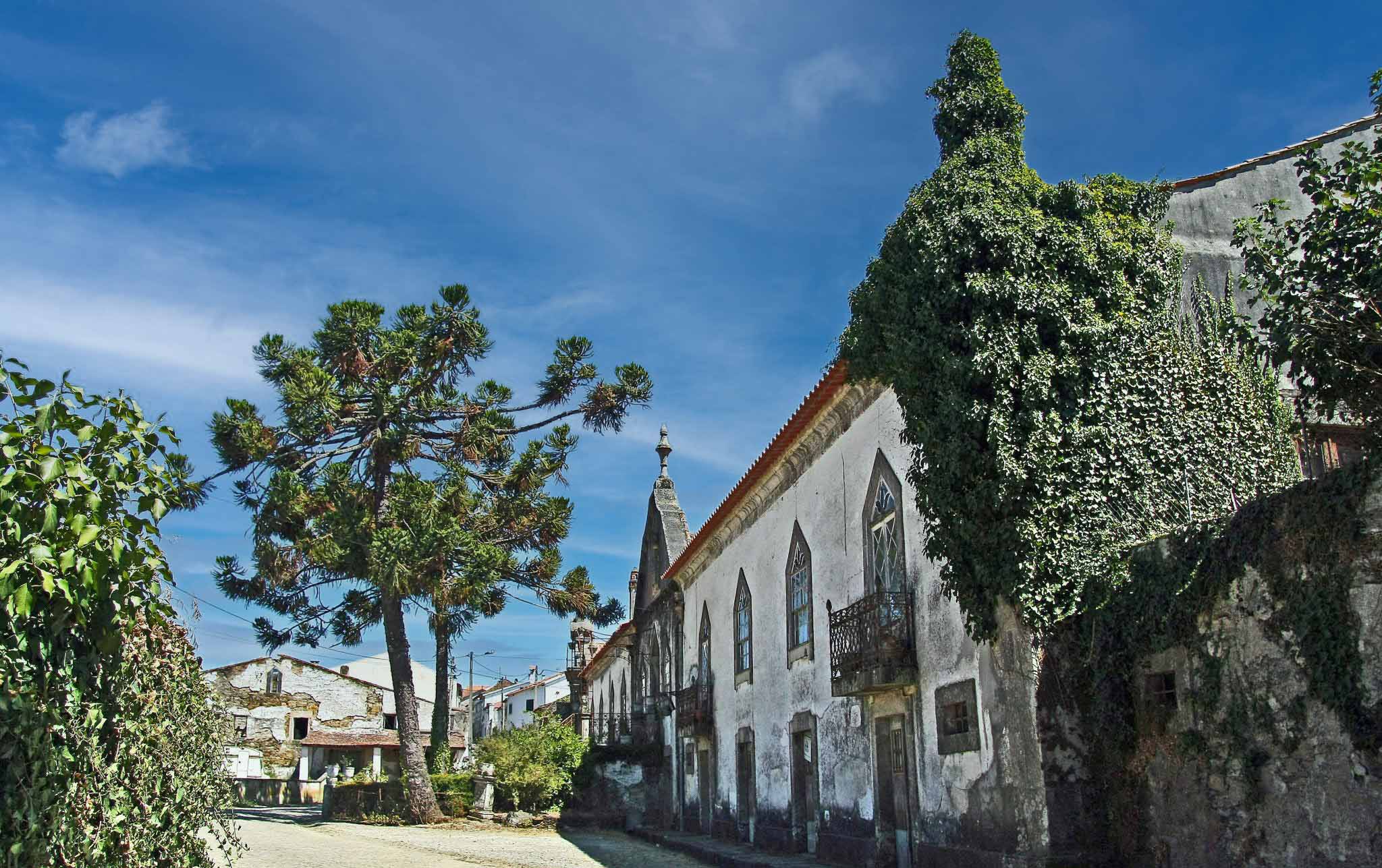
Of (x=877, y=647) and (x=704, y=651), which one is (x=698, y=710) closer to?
(x=704, y=651)

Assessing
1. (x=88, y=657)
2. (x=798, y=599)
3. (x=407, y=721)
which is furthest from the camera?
(x=407, y=721)

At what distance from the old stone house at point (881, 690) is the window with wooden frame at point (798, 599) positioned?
1.9 inches

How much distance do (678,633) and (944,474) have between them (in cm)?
1794

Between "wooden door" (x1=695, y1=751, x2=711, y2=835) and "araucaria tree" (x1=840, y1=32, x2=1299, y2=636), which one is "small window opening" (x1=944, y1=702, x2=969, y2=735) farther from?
"wooden door" (x1=695, y1=751, x2=711, y2=835)

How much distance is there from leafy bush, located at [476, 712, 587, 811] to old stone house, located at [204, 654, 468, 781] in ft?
78.7

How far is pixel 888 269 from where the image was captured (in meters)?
12.2

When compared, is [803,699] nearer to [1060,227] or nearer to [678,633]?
[1060,227]

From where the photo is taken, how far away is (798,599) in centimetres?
1788

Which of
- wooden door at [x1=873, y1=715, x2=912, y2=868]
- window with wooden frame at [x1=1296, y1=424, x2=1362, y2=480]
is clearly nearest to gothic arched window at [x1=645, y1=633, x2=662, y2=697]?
wooden door at [x1=873, y1=715, x2=912, y2=868]

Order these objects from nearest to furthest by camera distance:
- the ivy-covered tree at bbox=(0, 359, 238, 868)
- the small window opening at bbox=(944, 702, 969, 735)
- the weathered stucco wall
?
the ivy-covered tree at bbox=(0, 359, 238, 868)
the small window opening at bbox=(944, 702, 969, 735)
the weathered stucco wall

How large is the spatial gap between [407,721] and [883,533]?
15.4m

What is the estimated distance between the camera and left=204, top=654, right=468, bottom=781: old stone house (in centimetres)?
4972

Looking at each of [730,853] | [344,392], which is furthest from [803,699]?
[344,392]

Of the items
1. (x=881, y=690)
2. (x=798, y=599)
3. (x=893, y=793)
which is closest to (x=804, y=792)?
(x=798, y=599)
